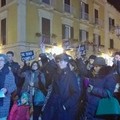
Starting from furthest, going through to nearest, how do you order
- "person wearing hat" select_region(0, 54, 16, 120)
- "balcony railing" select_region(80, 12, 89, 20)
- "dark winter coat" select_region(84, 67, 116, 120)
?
"balcony railing" select_region(80, 12, 89, 20)
"person wearing hat" select_region(0, 54, 16, 120)
"dark winter coat" select_region(84, 67, 116, 120)

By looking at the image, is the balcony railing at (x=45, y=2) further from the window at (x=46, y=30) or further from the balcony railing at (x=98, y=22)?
the balcony railing at (x=98, y=22)

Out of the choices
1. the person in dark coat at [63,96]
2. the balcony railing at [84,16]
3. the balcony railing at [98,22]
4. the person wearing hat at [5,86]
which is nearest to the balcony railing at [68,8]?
the balcony railing at [84,16]

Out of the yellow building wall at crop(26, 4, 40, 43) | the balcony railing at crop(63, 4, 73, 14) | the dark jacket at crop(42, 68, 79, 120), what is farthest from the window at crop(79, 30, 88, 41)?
the dark jacket at crop(42, 68, 79, 120)

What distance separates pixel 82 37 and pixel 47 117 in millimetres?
24392

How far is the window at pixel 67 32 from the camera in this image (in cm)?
2700

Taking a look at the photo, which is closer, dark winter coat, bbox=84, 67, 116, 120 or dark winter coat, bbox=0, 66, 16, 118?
dark winter coat, bbox=84, 67, 116, 120

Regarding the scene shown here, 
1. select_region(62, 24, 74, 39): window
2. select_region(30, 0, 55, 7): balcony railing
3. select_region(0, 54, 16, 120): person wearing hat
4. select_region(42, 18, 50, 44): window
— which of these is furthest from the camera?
select_region(62, 24, 74, 39): window

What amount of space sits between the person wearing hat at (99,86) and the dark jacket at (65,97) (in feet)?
0.76

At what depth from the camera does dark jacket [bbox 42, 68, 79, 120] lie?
5.31 m

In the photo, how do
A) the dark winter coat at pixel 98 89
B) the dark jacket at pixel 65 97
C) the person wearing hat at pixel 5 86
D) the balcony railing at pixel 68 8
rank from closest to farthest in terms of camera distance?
the dark winter coat at pixel 98 89 < the dark jacket at pixel 65 97 < the person wearing hat at pixel 5 86 < the balcony railing at pixel 68 8

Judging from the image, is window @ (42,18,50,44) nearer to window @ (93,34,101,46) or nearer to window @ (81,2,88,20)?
window @ (81,2,88,20)

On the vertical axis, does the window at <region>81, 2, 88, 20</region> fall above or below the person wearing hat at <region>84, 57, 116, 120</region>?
above

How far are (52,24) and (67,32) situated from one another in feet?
7.57

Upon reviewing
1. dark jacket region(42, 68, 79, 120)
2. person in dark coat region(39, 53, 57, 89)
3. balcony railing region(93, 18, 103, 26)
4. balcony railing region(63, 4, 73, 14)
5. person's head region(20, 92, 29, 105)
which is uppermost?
balcony railing region(63, 4, 73, 14)
